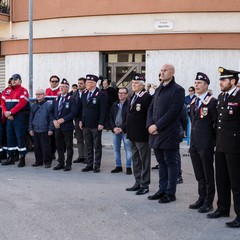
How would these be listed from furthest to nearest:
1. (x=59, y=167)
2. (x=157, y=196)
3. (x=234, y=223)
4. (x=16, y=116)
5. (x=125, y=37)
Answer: (x=125, y=37) < (x=16, y=116) < (x=59, y=167) < (x=157, y=196) < (x=234, y=223)

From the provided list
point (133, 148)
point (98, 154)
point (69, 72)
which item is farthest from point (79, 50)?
point (133, 148)

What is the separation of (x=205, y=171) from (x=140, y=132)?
151cm

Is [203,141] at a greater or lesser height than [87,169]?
greater

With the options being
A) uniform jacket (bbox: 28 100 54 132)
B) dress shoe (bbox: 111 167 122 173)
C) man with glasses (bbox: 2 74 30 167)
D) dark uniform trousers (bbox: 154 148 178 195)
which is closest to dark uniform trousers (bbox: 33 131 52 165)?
uniform jacket (bbox: 28 100 54 132)

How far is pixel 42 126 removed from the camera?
10.6 metres

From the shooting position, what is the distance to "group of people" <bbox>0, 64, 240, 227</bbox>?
623 centimetres

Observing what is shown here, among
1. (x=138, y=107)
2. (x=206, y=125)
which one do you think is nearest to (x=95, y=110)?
(x=138, y=107)

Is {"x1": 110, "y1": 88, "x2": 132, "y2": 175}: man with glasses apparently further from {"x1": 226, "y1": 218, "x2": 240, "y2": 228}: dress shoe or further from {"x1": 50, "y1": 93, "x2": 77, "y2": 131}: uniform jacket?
{"x1": 226, "y1": 218, "x2": 240, "y2": 228}: dress shoe

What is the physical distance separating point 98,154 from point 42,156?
1.64m

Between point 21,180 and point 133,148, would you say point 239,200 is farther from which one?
point 21,180

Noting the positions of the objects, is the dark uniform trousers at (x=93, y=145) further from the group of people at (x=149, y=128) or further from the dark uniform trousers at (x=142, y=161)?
the dark uniform trousers at (x=142, y=161)

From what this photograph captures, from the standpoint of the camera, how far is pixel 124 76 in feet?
63.0

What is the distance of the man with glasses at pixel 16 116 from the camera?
34.9ft

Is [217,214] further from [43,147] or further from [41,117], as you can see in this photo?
[41,117]
